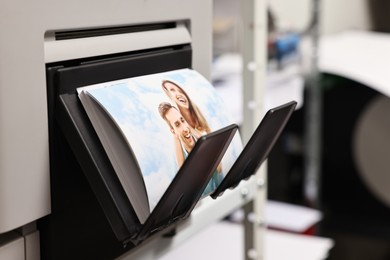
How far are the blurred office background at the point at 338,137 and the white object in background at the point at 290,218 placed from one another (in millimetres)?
457

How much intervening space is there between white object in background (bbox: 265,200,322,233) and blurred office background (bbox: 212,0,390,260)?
457 mm

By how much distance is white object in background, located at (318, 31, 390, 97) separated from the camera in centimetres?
145

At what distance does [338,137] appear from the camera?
2.15 metres

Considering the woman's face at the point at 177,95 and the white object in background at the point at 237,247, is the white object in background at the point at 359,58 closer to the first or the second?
the white object in background at the point at 237,247

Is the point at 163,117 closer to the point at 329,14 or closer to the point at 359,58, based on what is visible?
the point at 359,58

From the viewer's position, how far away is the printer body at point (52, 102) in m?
0.41

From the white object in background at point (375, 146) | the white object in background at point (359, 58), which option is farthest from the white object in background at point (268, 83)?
the white object in background at point (375, 146)

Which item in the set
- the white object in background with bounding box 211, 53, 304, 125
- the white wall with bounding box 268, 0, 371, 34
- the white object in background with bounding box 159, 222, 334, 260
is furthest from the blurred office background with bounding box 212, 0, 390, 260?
the white object in background with bounding box 159, 222, 334, 260

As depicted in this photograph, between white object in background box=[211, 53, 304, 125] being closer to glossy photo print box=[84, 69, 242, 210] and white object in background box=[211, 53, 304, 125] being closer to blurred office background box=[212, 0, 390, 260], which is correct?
blurred office background box=[212, 0, 390, 260]

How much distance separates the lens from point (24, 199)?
0.43 metres

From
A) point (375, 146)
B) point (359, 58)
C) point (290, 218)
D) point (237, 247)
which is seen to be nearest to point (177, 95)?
point (237, 247)

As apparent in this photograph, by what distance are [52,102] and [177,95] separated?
0.36ft

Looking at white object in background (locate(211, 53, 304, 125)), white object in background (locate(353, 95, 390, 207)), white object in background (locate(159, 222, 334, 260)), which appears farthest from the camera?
white object in background (locate(353, 95, 390, 207))

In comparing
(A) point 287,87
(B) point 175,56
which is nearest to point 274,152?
(A) point 287,87
